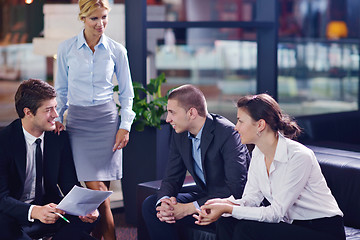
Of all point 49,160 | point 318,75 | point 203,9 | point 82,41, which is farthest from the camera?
point 203,9

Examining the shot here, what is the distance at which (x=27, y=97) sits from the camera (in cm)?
316

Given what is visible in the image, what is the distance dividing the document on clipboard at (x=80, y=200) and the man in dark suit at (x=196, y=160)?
35 centimetres

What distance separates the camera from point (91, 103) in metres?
3.60

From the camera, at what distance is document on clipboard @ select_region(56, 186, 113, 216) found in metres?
2.97

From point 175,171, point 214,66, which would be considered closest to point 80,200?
point 175,171

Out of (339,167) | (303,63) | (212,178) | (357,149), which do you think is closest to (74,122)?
(212,178)

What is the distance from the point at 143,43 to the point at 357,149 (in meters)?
1.71

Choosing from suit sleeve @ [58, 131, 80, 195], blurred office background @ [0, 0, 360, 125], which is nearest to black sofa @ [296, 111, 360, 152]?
blurred office background @ [0, 0, 360, 125]

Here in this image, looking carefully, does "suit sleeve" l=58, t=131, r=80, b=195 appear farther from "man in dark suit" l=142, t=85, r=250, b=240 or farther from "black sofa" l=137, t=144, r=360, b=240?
"black sofa" l=137, t=144, r=360, b=240

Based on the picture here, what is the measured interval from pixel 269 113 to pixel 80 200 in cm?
98

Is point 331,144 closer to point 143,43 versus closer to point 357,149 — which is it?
point 357,149

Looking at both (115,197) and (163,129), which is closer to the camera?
(163,129)

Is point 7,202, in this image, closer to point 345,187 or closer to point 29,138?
point 29,138

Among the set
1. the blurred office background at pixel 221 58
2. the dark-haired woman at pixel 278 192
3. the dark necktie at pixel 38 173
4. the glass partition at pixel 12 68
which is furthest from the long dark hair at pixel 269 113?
the glass partition at pixel 12 68
